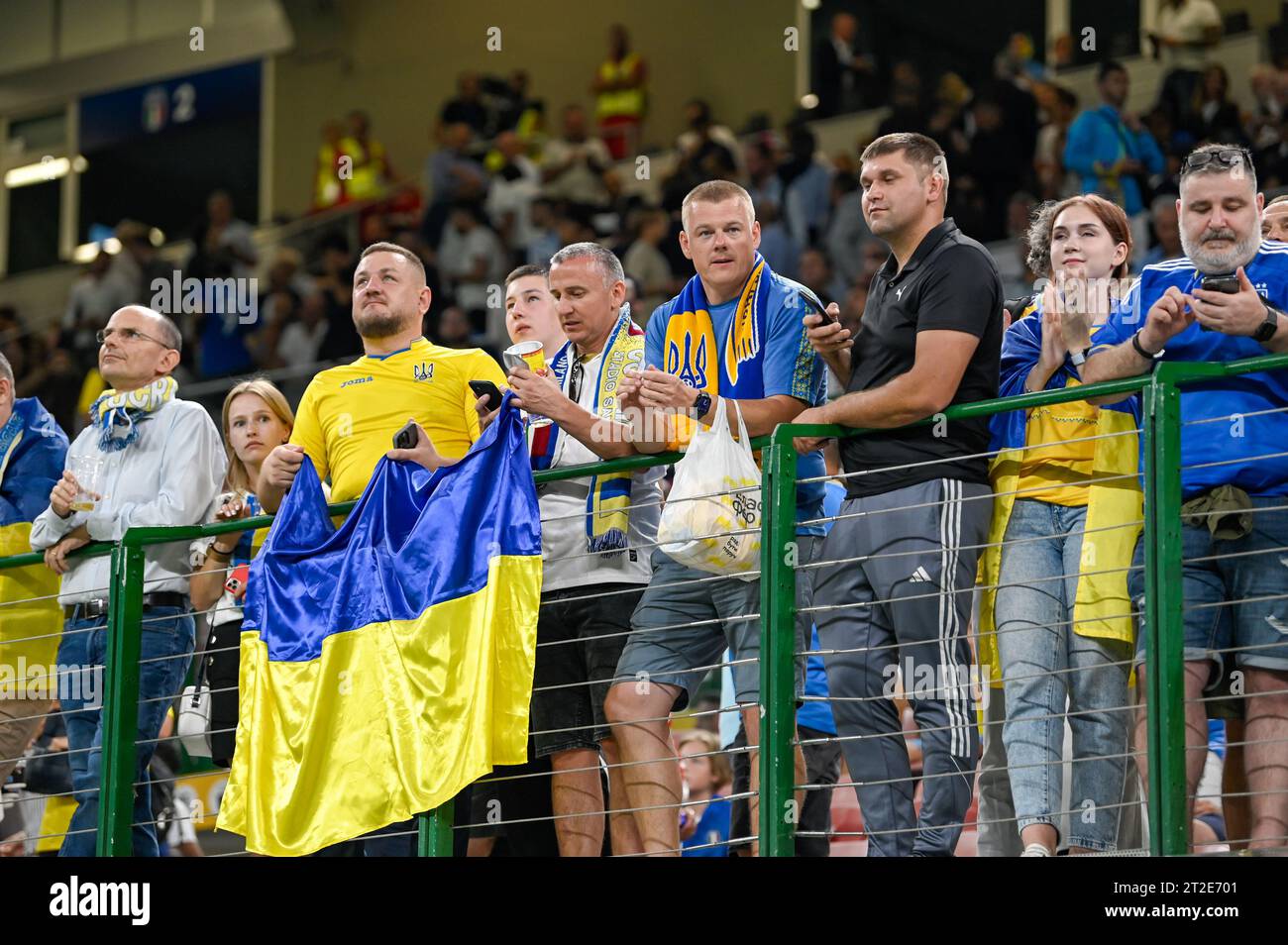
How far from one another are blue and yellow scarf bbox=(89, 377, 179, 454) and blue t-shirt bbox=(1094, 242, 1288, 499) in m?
3.65

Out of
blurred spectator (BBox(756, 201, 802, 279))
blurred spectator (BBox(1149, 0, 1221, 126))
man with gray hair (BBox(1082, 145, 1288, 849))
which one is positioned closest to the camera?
man with gray hair (BBox(1082, 145, 1288, 849))

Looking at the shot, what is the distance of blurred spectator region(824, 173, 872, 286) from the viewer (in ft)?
44.1

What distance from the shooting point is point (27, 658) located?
7527 mm

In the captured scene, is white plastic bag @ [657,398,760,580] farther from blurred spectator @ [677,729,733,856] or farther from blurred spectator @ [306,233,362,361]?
blurred spectator @ [306,233,362,361]

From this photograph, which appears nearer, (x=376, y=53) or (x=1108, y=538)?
(x=1108, y=538)

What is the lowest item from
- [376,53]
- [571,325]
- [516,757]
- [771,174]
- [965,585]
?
[516,757]

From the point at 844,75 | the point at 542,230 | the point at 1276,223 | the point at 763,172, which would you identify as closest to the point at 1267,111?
the point at 763,172

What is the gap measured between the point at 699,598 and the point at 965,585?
35.5 inches

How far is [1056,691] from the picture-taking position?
215 inches

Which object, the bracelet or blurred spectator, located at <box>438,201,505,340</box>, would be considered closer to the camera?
the bracelet

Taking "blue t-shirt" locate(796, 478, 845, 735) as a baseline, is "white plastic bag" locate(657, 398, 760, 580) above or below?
above

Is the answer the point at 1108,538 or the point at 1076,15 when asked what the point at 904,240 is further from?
the point at 1076,15

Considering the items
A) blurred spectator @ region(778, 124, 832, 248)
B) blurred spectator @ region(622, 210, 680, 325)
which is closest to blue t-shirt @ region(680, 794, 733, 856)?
blurred spectator @ region(622, 210, 680, 325)
